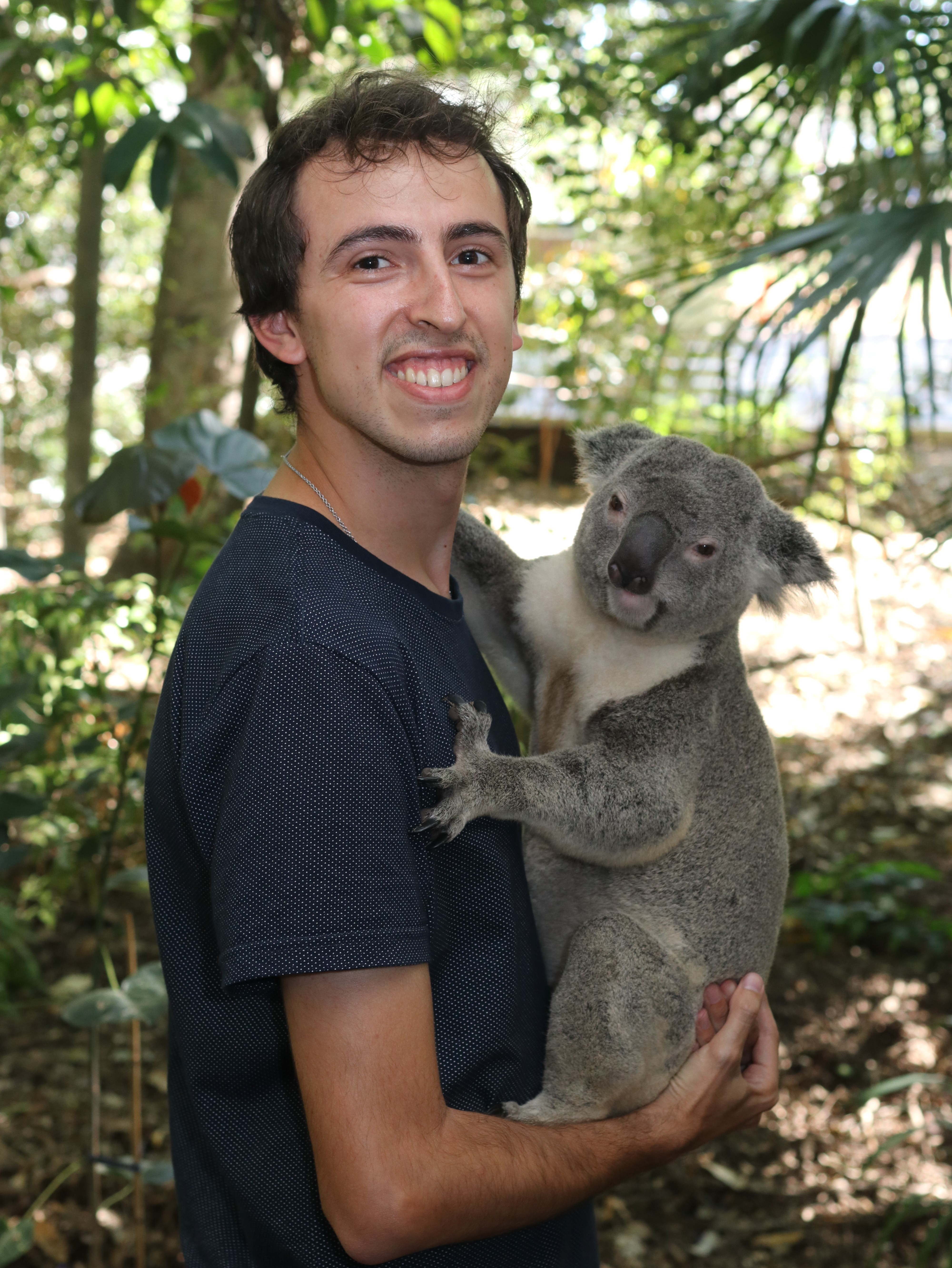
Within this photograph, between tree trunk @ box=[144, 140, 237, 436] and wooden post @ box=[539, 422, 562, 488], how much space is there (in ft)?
10.6

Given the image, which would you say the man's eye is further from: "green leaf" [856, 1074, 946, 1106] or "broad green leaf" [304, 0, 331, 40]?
"green leaf" [856, 1074, 946, 1106]

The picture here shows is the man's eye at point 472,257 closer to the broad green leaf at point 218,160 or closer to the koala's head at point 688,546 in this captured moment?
the koala's head at point 688,546

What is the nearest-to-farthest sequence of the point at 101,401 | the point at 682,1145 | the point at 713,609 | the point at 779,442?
the point at 682,1145 → the point at 713,609 → the point at 779,442 → the point at 101,401

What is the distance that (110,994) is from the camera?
6.09ft

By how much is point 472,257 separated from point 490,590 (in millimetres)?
710

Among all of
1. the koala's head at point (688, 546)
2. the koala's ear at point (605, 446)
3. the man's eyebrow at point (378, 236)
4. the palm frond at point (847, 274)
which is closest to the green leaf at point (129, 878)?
the koala's head at point (688, 546)

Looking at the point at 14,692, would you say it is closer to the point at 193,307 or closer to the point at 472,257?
the point at 472,257

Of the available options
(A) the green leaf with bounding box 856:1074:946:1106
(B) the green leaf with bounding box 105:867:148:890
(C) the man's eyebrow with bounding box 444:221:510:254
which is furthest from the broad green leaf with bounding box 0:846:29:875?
(A) the green leaf with bounding box 856:1074:946:1106

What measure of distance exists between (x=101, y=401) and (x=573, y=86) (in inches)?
206

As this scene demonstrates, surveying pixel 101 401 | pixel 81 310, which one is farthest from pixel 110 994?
pixel 101 401

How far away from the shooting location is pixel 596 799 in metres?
1.57

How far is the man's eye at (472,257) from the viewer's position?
1.27 m

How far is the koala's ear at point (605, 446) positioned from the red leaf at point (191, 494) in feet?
2.43

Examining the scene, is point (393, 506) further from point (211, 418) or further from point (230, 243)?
point (211, 418)
